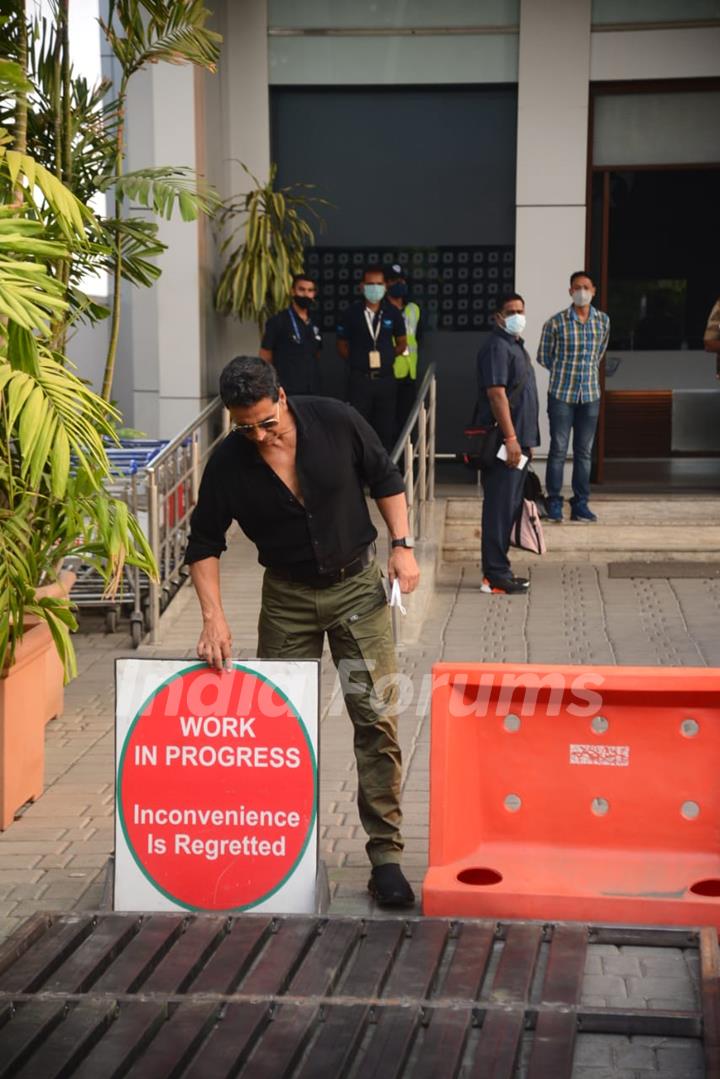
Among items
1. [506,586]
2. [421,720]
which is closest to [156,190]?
[421,720]

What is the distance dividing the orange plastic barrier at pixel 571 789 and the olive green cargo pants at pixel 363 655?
0.22 meters

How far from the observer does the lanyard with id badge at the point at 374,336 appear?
13.4 meters

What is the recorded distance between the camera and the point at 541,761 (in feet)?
19.5

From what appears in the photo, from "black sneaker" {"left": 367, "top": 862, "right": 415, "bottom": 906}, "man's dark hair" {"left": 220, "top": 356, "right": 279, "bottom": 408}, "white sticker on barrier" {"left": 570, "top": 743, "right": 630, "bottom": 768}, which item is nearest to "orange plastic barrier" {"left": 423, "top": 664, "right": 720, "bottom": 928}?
"white sticker on barrier" {"left": 570, "top": 743, "right": 630, "bottom": 768}

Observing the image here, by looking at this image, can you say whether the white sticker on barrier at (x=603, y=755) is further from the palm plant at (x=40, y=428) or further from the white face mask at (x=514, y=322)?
the white face mask at (x=514, y=322)

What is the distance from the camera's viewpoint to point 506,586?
461 inches

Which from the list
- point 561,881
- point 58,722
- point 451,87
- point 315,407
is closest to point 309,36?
point 451,87

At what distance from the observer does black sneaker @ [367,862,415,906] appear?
591 cm

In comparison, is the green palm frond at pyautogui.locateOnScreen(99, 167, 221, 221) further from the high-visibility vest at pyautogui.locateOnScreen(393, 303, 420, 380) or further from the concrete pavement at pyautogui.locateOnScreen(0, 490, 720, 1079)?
the high-visibility vest at pyautogui.locateOnScreen(393, 303, 420, 380)

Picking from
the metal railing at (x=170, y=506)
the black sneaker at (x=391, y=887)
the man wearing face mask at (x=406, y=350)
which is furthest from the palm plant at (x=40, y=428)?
the man wearing face mask at (x=406, y=350)

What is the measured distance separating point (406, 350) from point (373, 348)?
1.34 ft

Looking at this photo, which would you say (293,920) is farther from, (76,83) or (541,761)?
(76,83)

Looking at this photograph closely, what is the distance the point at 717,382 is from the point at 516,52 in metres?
3.58

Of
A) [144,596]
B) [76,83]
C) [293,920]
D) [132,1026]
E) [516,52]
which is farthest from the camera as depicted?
[516,52]
